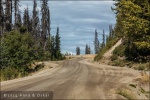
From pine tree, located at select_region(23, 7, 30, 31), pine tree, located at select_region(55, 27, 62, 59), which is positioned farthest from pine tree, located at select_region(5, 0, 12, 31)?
pine tree, located at select_region(23, 7, 30, 31)

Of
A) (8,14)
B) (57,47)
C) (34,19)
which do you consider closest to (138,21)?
(8,14)

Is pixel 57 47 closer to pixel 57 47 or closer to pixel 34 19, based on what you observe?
pixel 57 47

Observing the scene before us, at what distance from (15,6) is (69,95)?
175 ft

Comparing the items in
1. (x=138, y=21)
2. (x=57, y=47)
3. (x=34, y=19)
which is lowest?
(x=57, y=47)

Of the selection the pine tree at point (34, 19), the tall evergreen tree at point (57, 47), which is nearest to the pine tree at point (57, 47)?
the tall evergreen tree at point (57, 47)

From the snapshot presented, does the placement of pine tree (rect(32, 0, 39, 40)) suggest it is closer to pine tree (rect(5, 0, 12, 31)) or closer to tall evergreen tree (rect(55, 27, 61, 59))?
tall evergreen tree (rect(55, 27, 61, 59))

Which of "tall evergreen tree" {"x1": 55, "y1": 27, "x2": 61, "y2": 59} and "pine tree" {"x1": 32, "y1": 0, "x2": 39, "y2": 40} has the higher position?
"pine tree" {"x1": 32, "y1": 0, "x2": 39, "y2": 40}

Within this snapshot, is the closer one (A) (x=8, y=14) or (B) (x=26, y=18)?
(A) (x=8, y=14)

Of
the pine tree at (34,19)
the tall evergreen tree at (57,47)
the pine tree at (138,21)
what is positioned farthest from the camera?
the pine tree at (34,19)

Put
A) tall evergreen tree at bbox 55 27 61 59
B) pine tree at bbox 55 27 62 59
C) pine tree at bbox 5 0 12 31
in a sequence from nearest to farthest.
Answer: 1. pine tree at bbox 5 0 12 31
2. pine tree at bbox 55 27 62 59
3. tall evergreen tree at bbox 55 27 61 59

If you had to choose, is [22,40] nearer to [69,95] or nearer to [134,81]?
[134,81]

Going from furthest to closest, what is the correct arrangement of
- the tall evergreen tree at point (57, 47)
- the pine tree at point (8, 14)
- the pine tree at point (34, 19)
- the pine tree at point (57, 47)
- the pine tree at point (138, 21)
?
the pine tree at point (34, 19)
the tall evergreen tree at point (57, 47)
the pine tree at point (57, 47)
the pine tree at point (8, 14)
the pine tree at point (138, 21)

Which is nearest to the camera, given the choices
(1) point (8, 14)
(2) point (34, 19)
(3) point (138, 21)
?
(3) point (138, 21)

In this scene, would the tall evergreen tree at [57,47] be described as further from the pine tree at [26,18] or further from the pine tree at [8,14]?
the pine tree at [8,14]
